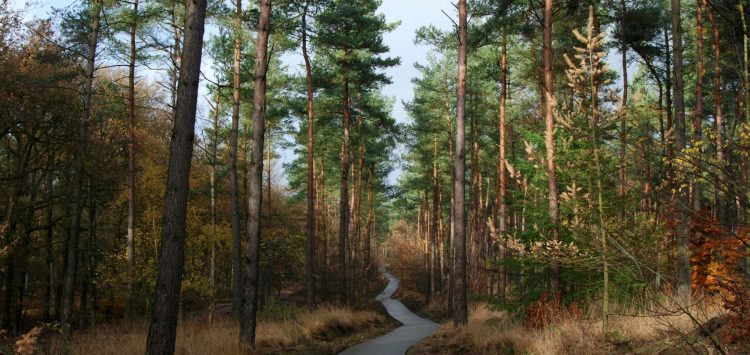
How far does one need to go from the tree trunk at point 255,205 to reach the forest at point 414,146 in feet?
0.17

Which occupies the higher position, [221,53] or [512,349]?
[221,53]

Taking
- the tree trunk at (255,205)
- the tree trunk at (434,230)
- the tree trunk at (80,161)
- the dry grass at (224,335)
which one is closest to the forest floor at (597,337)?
the tree trunk at (255,205)

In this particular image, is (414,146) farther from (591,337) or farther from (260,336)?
(591,337)

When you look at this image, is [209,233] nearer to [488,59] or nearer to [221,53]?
[221,53]

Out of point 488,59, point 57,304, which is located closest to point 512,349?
point 488,59

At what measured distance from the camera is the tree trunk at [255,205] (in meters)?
11.4

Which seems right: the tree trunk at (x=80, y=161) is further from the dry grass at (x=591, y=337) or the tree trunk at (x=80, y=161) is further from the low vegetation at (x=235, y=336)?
the dry grass at (x=591, y=337)

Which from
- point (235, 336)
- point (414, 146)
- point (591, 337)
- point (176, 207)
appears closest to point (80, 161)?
point (235, 336)

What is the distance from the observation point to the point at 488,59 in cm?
2498

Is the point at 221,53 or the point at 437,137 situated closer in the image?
the point at 221,53

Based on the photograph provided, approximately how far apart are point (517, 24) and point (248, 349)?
11.8m

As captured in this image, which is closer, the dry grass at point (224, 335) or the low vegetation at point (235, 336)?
the low vegetation at point (235, 336)

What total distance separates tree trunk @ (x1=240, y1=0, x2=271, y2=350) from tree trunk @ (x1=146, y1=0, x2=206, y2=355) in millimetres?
4034

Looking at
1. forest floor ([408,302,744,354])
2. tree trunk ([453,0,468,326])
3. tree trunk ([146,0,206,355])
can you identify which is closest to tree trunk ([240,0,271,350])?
tree trunk ([146,0,206,355])
